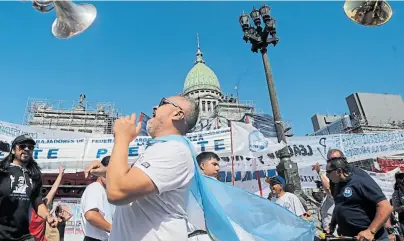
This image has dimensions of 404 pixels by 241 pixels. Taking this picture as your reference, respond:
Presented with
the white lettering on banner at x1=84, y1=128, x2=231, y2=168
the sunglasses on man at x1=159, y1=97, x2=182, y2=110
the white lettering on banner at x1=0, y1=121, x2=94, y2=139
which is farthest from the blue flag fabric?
the white lettering on banner at x1=0, y1=121, x2=94, y2=139

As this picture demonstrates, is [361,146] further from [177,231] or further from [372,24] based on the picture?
[177,231]

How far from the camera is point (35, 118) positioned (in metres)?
39.3

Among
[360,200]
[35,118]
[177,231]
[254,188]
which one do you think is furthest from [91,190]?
[35,118]

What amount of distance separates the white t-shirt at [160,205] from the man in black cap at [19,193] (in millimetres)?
1824

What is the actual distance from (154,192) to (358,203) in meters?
2.62

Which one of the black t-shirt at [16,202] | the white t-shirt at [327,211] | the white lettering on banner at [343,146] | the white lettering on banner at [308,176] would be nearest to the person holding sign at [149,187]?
the black t-shirt at [16,202]

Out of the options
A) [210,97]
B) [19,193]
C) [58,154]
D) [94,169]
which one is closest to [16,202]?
[19,193]

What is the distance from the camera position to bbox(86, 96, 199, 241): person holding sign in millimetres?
1491

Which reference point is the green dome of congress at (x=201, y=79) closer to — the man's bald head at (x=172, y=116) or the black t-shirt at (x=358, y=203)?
the black t-shirt at (x=358, y=203)

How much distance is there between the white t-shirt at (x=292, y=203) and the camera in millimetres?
5233

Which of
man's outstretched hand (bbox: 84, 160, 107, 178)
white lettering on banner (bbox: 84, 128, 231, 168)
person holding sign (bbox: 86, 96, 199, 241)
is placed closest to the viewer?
person holding sign (bbox: 86, 96, 199, 241)

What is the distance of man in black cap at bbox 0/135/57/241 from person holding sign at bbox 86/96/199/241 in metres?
1.82

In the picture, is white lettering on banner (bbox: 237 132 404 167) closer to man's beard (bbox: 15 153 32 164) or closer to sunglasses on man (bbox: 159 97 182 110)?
man's beard (bbox: 15 153 32 164)

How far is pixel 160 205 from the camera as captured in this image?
5.38 feet
